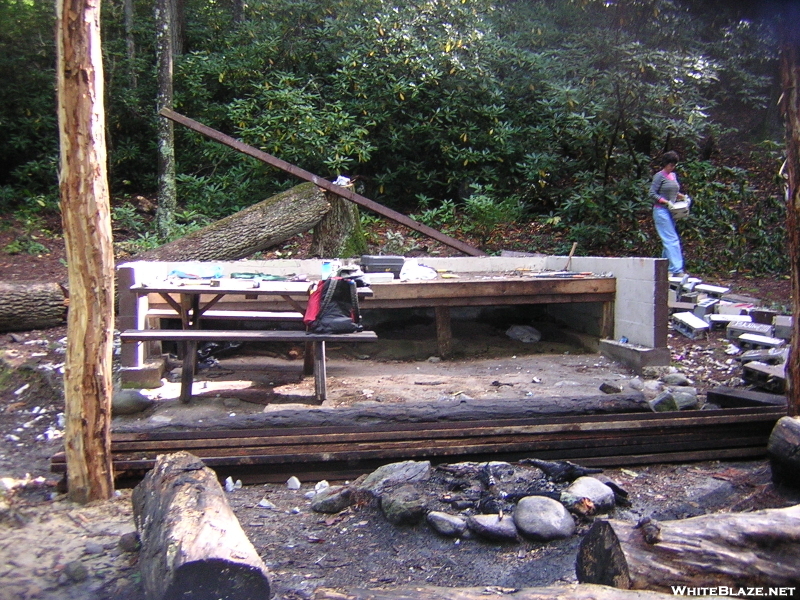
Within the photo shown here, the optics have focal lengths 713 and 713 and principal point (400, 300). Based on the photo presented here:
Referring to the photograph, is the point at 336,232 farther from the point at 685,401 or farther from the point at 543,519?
the point at 543,519

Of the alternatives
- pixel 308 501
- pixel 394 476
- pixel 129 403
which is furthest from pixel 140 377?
pixel 394 476

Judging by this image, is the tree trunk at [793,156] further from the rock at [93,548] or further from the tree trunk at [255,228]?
the tree trunk at [255,228]

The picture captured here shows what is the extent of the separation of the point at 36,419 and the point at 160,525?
325 cm

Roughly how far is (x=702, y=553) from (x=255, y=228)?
7.32 metres

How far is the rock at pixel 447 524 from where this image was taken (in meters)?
3.49

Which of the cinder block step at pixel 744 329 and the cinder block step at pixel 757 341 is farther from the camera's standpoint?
the cinder block step at pixel 744 329

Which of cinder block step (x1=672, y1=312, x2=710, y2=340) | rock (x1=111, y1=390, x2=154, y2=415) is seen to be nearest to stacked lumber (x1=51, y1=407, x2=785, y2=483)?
rock (x1=111, y1=390, x2=154, y2=415)

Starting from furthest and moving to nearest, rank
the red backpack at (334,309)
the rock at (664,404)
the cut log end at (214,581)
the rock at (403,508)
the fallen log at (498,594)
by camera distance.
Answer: the red backpack at (334,309), the rock at (664,404), the rock at (403,508), the cut log end at (214,581), the fallen log at (498,594)

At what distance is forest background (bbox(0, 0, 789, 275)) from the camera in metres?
10.9

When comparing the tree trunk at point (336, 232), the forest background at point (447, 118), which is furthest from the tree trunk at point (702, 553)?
the forest background at point (447, 118)

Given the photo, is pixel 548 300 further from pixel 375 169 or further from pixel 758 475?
pixel 375 169

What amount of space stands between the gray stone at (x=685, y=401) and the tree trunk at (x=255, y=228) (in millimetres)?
5290

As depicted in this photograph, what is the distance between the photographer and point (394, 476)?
13.4 ft

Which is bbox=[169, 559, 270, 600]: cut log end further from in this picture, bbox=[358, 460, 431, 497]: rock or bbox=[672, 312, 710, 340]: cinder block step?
bbox=[672, 312, 710, 340]: cinder block step
